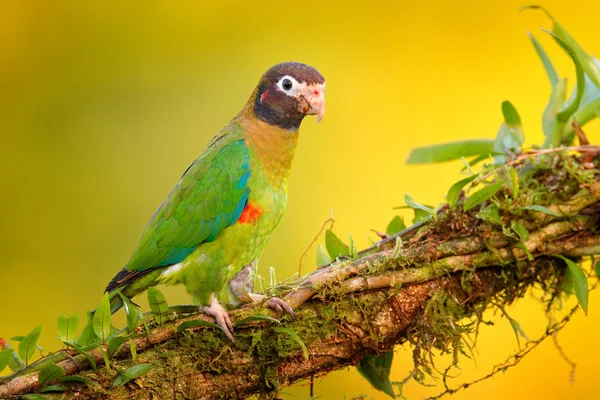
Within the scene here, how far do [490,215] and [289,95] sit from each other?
120 centimetres

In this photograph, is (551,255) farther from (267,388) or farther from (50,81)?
(50,81)

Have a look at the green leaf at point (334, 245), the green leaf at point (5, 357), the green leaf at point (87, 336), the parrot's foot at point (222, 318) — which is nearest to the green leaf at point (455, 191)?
the green leaf at point (334, 245)

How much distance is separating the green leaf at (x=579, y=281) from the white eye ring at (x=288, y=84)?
1473 mm

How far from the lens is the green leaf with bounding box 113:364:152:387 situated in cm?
204

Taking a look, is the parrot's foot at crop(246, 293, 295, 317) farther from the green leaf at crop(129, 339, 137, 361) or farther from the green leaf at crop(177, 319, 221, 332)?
the green leaf at crop(129, 339, 137, 361)

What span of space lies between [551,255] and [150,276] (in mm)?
1822

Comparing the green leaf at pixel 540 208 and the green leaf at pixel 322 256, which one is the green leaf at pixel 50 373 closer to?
the green leaf at pixel 322 256

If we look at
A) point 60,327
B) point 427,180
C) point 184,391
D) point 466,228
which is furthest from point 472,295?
point 427,180

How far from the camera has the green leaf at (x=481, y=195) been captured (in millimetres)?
2521

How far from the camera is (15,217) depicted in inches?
242

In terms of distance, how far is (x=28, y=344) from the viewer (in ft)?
7.00

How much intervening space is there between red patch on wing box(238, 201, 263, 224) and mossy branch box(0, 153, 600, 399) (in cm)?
62

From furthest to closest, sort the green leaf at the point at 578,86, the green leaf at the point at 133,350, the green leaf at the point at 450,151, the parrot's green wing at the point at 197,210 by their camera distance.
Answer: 1. the green leaf at the point at 450,151
2. the parrot's green wing at the point at 197,210
3. the green leaf at the point at 578,86
4. the green leaf at the point at 133,350

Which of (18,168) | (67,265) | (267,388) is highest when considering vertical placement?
(18,168)
